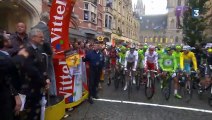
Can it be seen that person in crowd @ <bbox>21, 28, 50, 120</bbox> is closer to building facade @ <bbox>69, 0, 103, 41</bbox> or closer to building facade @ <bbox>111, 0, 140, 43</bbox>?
building facade @ <bbox>69, 0, 103, 41</bbox>

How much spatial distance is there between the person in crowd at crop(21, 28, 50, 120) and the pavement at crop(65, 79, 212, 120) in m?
2.37

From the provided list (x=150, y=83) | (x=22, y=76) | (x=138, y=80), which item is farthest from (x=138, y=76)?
(x=22, y=76)

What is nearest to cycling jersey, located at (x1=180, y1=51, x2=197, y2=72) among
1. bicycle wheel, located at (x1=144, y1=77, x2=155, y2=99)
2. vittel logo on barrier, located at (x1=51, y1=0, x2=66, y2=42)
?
bicycle wheel, located at (x1=144, y1=77, x2=155, y2=99)

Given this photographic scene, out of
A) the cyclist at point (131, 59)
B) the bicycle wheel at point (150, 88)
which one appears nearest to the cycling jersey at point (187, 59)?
the bicycle wheel at point (150, 88)

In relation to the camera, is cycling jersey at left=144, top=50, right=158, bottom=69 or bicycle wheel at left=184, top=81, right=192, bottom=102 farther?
cycling jersey at left=144, top=50, right=158, bottom=69

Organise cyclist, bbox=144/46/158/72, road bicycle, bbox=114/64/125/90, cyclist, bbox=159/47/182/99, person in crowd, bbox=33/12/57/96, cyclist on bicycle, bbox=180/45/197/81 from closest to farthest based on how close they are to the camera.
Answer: person in crowd, bbox=33/12/57/96 < cyclist, bbox=159/47/182/99 < cyclist on bicycle, bbox=180/45/197/81 < cyclist, bbox=144/46/158/72 < road bicycle, bbox=114/64/125/90

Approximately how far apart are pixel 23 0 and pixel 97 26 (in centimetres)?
2147

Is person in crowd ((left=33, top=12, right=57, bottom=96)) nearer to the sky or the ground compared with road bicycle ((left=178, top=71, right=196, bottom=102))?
nearer to the sky

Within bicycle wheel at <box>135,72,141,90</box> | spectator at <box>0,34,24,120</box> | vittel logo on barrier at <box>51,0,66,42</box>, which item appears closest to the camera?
spectator at <box>0,34,24,120</box>

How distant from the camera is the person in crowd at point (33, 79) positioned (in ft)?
15.5

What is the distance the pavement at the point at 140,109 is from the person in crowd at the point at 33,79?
2369mm

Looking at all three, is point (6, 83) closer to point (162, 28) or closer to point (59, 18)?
point (59, 18)

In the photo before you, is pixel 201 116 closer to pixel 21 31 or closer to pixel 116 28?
pixel 21 31

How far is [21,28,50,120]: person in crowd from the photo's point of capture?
4.73 m
